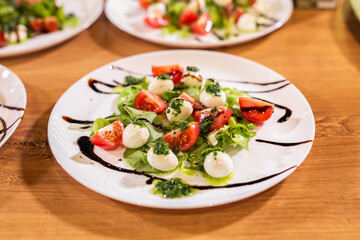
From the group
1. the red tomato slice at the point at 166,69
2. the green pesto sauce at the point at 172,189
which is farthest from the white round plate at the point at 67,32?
the green pesto sauce at the point at 172,189

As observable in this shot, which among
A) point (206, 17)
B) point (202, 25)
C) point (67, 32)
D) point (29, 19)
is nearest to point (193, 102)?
point (202, 25)

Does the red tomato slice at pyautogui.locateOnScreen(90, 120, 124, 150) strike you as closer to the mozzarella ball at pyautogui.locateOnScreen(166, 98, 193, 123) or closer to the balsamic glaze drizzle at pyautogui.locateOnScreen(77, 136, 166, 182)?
the balsamic glaze drizzle at pyautogui.locateOnScreen(77, 136, 166, 182)

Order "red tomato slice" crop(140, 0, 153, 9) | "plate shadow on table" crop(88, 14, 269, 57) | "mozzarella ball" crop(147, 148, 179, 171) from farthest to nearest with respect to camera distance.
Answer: "red tomato slice" crop(140, 0, 153, 9) < "plate shadow on table" crop(88, 14, 269, 57) < "mozzarella ball" crop(147, 148, 179, 171)

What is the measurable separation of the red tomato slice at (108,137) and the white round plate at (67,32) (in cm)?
100

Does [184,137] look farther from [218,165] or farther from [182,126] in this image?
[218,165]

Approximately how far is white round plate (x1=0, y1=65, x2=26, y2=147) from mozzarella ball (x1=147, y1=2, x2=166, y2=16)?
1047 mm

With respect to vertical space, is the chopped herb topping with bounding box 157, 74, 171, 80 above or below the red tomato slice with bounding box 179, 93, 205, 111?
above

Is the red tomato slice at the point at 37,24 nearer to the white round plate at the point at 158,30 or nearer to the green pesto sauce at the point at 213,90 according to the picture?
the white round plate at the point at 158,30

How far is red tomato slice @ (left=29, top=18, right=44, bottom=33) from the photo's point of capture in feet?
7.74

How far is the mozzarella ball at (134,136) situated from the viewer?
144 cm

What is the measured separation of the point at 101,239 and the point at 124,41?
149 centimetres

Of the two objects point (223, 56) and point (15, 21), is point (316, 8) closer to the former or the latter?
point (223, 56)

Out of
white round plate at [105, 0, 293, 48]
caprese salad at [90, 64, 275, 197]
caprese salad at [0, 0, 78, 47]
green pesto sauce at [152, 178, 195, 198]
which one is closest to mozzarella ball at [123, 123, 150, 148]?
caprese salad at [90, 64, 275, 197]

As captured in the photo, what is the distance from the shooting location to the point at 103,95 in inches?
71.9
